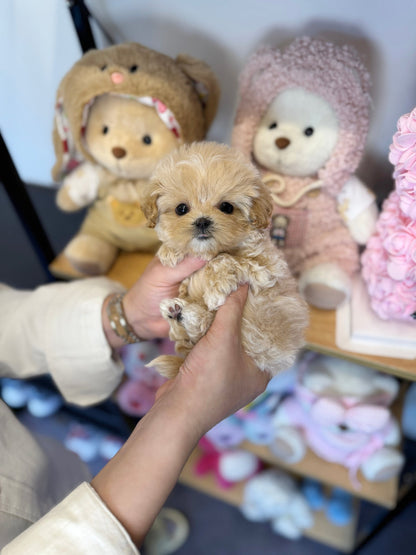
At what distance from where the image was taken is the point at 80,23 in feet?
2.82

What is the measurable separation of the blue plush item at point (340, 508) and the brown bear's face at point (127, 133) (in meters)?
1.17

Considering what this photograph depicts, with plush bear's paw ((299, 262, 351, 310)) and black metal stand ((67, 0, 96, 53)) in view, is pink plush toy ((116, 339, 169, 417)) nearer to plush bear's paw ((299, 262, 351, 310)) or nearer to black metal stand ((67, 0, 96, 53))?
plush bear's paw ((299, 262, 351, 310))

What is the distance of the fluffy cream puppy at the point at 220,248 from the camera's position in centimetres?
56

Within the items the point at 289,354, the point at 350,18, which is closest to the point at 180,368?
the point at 289,354

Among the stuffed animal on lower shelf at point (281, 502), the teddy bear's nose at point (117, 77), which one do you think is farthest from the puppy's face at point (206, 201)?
the stuffed animal on lower shelf at point (281, 502)

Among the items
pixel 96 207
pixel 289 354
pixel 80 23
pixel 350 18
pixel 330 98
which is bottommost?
pixel 289 354

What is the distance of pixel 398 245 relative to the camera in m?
0.66

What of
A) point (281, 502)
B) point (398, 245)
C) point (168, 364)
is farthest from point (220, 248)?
point (281, 502)

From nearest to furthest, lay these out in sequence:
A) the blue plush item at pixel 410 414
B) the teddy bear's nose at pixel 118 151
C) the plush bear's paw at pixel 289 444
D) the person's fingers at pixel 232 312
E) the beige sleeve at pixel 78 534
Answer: the beige sleeve at pixel 78 534, the person's fingers at pixel 232 312, the teddy bear's nose at pixel 118 151, the plush bear's paw at pixel 289 444, the blue plush item at pixel 410 414

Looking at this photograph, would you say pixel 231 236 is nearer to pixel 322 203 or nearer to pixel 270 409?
pixel 322 203

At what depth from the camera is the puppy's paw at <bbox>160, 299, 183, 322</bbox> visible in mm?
591

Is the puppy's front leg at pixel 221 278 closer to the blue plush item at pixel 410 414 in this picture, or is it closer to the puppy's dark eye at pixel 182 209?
the puppy's dark eye at pixel 182 209

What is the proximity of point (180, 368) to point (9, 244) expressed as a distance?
2.74 ft

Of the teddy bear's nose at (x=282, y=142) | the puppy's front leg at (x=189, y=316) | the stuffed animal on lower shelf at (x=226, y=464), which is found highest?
the teddy bear's nose at (x=282, y=142)
